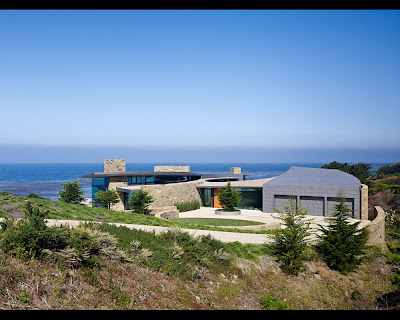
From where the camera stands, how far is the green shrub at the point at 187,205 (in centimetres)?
3184

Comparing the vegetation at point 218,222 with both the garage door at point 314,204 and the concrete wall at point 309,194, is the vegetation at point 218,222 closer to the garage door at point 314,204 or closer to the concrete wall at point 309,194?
the concrete wall at point 309,194

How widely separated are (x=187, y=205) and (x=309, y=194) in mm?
11893

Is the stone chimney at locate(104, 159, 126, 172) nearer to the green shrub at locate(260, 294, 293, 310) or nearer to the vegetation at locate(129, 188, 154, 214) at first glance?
the vegetation at locate(129, 188, 154, 214)

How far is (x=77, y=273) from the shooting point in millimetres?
8234

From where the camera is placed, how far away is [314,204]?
30.0 meters

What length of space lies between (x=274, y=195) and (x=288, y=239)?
17561 millimetres

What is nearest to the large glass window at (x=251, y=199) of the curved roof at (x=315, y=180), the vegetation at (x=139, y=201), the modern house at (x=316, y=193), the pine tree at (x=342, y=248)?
the modern house at (x=316, y=193)

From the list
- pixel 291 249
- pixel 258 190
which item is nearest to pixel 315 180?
pixel 258 190

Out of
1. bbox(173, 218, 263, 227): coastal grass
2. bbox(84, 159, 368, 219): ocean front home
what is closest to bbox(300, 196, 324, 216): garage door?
bbox(84, 159, 368, 219): ocean front home

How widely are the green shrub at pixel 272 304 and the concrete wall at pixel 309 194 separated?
2010 centimetres

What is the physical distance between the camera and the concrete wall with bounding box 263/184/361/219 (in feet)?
92.4
